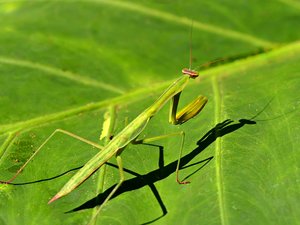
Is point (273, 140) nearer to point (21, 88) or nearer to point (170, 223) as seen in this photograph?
point (170, 223)

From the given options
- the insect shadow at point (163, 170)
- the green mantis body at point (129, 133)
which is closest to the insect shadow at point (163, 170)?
the insect shadow at point (163, 170)

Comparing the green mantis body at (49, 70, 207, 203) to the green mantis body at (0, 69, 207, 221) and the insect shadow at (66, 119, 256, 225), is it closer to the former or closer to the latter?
the green mantis body at (0, 69, 207, 221)

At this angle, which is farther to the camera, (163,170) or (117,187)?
(163,170)

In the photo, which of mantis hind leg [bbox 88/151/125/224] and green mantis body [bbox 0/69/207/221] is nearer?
mantis hind leg [bbox 88/151/125/224]

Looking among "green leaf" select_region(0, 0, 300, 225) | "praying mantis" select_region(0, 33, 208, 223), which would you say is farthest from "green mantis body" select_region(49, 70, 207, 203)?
"green leaf" select_region(0, 0, 300, 225)

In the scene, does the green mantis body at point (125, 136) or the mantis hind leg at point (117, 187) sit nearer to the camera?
the mantis hind leg at point (117, 187)

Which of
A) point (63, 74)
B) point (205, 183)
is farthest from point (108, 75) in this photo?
point (205, 183)

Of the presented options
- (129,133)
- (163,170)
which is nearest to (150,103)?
(129,133)

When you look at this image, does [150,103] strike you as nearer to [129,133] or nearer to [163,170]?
[129,133]

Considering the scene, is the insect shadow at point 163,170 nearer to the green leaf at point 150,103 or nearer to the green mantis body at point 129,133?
the green leaf at point 150,103
